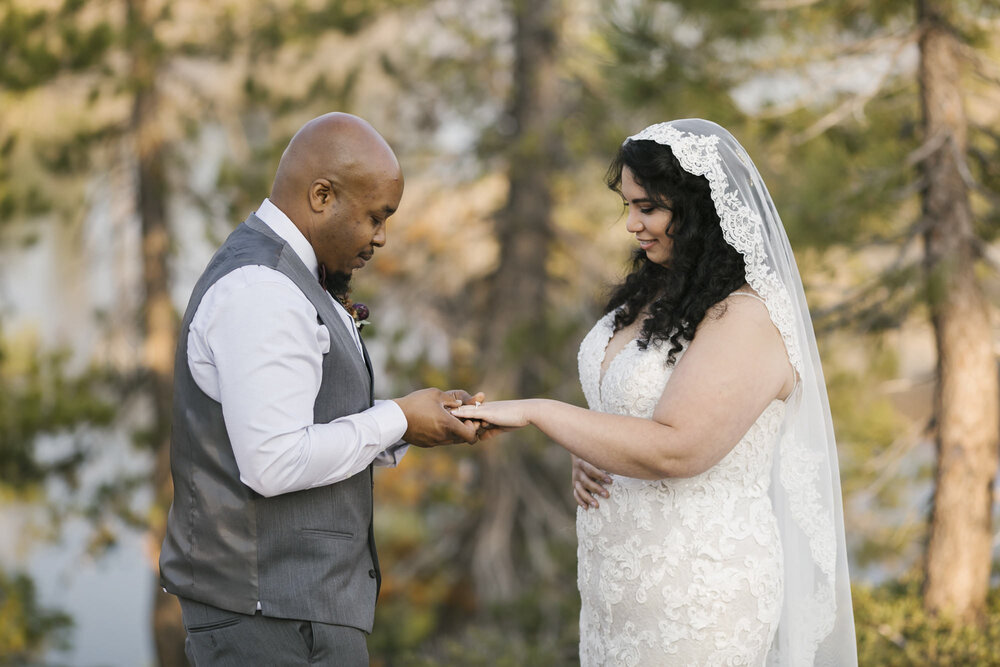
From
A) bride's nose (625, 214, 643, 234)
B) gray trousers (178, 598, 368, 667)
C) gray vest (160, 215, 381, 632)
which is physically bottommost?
gray trousers (178, 598, 368, 667)

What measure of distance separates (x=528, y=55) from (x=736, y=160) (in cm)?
664

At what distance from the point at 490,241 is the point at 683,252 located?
7429 millimetres

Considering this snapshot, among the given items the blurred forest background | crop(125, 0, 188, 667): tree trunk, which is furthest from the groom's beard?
crop(125, 0, 188, 667): tree trunk

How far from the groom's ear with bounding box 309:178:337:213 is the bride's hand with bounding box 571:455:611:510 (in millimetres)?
1139

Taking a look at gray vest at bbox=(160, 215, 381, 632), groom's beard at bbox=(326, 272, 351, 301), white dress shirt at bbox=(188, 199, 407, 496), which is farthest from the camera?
groom's beard at bbox=(326, 272, 351, 301)

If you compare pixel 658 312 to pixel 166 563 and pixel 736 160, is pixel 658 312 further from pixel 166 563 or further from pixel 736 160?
pixel 166 563

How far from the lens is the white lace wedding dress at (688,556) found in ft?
8.25

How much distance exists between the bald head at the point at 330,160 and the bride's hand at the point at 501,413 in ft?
2.27

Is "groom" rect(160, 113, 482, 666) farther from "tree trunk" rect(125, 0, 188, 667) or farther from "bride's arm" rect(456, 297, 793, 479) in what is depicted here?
"tree trunk" rect(125, 0, 188, 667)

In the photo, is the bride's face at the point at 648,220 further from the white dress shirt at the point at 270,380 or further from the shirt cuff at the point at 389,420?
the white dress shirt at the point at 270,380

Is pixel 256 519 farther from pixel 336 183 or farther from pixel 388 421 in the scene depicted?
pixel 336 183

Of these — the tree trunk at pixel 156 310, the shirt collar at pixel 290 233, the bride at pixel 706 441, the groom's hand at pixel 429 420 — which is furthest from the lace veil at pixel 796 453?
the tree trunk at pixel 156 310

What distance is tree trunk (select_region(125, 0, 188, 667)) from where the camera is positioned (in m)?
7.61

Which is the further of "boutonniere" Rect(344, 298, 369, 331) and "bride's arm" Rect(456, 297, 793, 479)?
"boutonniere" Rect(344, 298, 369, 331)
